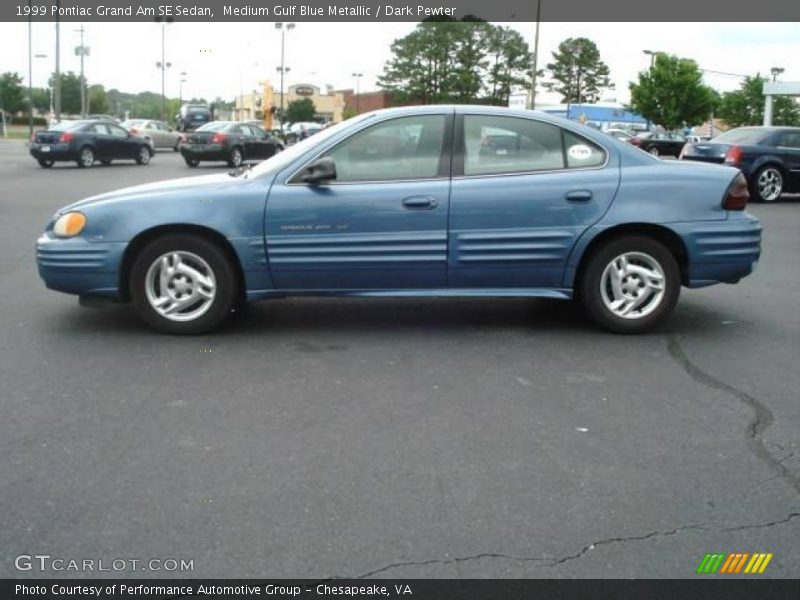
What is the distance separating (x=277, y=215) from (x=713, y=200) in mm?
2992

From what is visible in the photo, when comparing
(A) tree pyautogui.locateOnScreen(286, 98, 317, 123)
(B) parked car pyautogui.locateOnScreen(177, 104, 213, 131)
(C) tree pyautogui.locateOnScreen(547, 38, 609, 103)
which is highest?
(C) tree pyautogui.locateOnScreen(547, 38, 609, 103)

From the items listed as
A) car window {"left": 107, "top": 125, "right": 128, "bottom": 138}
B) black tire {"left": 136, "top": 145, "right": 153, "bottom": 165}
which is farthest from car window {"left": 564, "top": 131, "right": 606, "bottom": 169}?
black tire {"left": 136, "top": 145, "right": 153, "bottom": 165}

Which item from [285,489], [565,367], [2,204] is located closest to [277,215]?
[565,367]

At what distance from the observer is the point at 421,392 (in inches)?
202

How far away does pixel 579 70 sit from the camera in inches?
3184

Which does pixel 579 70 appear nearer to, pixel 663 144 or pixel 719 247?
pixel 663 144

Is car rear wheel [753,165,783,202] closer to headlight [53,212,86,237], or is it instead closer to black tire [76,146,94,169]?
headlight [53,212,86,237]

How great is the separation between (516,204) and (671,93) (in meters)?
58.2

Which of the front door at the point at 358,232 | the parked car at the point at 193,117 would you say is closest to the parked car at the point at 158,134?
the parked car at the point at 193,117

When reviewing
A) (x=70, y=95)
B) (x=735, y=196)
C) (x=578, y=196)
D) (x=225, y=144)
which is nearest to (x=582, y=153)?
(x=578, y=196)

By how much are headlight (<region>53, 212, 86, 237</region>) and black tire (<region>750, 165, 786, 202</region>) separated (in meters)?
14.9

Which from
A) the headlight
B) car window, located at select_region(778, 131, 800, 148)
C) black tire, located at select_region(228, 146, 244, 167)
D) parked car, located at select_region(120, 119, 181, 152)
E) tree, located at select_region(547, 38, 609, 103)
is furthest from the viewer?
tree, located at select_region(547, 38, 609, 103)

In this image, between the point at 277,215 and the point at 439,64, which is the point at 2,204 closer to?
the point at 277,215
